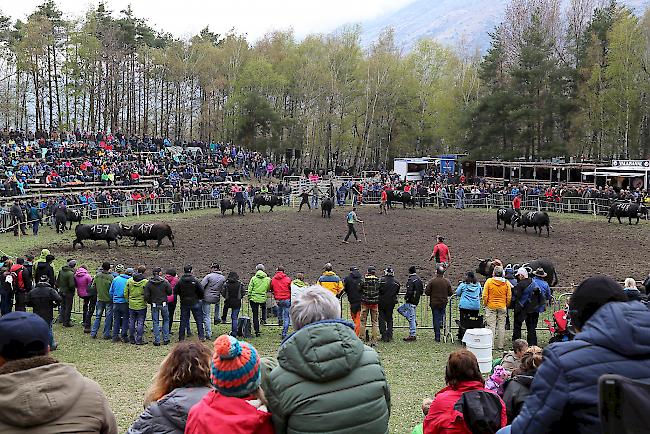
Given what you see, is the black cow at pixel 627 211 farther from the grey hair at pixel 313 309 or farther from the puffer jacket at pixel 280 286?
the grey hair at pixel 313 309

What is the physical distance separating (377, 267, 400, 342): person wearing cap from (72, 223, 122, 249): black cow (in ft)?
48.3

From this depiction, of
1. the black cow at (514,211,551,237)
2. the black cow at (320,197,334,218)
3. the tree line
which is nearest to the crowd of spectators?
the black cow at (514,211,551,237)

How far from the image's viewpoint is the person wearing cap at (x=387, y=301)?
42.0 ft

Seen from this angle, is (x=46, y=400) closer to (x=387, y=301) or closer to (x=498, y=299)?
(x=387, y=301)

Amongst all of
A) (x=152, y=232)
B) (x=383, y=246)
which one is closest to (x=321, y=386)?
(x=383, y=246)

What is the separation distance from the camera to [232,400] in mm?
3250

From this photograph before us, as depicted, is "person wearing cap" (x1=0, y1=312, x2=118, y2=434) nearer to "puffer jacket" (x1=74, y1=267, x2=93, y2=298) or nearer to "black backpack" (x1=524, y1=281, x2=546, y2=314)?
"black backpack" (x1=524, y1=281, x2=546, y2=314)

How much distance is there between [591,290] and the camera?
130 inches

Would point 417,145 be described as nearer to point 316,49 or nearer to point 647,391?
point 316,49

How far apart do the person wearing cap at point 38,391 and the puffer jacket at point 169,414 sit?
0.59 ft

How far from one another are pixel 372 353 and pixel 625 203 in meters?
32.4

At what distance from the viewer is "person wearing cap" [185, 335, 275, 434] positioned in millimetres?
3186

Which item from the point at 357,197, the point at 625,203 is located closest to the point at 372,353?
the point at 625,203

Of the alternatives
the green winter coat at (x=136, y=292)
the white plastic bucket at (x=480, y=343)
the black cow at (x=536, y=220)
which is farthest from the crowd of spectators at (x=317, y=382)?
the black cow at (x=536, y=220)
